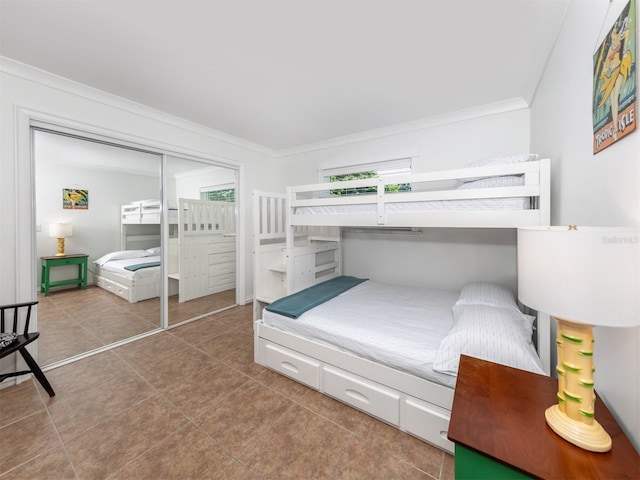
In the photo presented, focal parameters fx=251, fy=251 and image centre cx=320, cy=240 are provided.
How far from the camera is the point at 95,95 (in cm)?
224

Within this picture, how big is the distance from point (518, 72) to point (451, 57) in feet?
2.12

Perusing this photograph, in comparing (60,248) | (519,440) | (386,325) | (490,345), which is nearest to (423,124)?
(386,325)

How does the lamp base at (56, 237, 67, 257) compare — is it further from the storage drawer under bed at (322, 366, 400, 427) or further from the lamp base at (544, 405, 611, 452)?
the lamp base at (544, 405, 611, 452)

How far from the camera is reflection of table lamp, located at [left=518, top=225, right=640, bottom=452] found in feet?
1.92

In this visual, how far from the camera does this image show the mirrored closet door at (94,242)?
2.21 meters

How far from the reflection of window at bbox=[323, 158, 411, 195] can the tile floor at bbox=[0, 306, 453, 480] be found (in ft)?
7.22

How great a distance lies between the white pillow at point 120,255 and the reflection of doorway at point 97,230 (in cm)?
3

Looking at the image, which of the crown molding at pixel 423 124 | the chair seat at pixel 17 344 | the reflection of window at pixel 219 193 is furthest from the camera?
the reflection of window at pixel 219 193

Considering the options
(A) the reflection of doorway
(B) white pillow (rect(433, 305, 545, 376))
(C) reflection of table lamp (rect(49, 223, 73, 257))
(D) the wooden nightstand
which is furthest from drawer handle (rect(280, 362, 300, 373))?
(C) reflection of table lamp (rect(49, 223, 73, 257))

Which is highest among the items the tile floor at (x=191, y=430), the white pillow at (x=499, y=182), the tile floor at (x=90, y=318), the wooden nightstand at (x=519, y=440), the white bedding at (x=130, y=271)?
the white pillow at (x=499, y=182)

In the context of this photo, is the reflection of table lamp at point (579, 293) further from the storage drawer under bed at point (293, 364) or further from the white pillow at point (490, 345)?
the storage drawer under bed at point (293, 364)

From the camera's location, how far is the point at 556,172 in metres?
1.63

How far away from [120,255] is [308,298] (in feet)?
7.09

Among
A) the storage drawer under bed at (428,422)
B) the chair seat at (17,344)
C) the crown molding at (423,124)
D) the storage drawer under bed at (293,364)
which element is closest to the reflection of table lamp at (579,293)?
the storage drawer under bed at (428,422)
